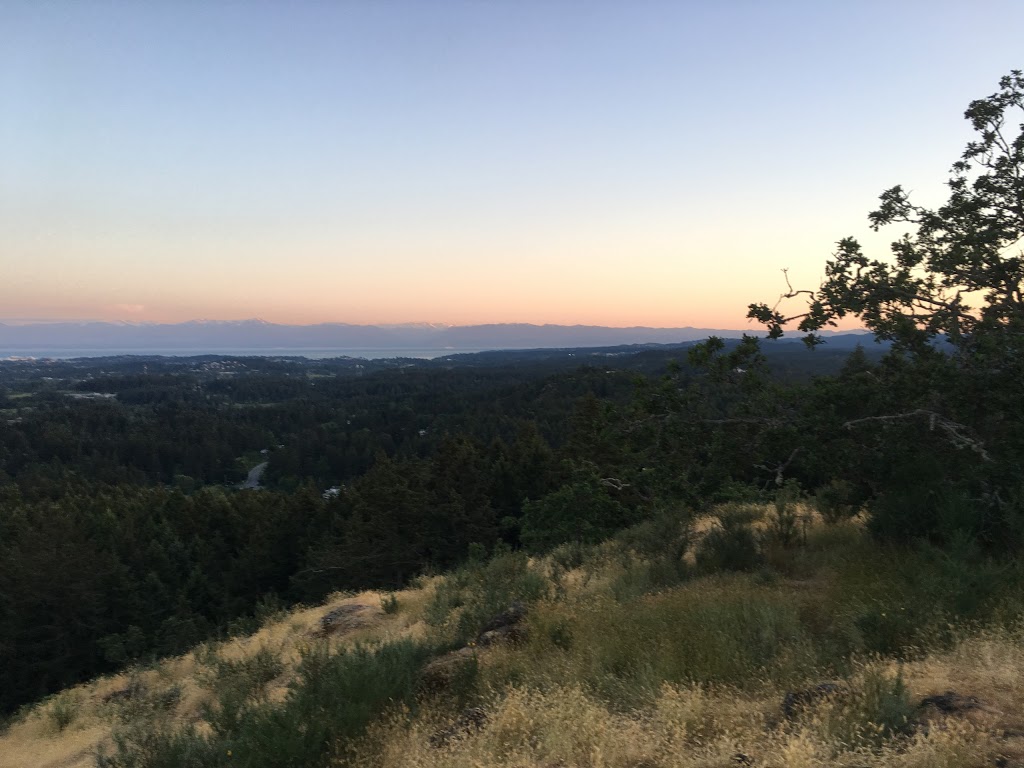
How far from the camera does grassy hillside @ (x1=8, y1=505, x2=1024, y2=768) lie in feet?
11.5

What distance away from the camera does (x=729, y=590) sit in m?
6.43

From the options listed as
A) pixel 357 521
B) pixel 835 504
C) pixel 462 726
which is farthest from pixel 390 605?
pixel 357 521

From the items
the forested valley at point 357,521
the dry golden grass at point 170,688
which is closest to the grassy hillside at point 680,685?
the dry golden grass at point 170,688

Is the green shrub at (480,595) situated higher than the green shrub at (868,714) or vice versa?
the green shrub at (868,714)

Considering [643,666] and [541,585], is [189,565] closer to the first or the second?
[541,585]

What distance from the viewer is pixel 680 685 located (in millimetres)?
4367

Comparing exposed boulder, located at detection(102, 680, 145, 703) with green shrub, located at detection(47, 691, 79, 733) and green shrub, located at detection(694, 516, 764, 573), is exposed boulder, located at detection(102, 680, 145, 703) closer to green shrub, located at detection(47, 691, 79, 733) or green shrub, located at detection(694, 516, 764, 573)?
green shrub, located at detection(47, 691, 79, 733)

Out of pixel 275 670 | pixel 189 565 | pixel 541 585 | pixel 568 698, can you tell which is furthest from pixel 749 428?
pixel 189 565

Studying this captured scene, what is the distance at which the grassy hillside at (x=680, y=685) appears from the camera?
3506mm

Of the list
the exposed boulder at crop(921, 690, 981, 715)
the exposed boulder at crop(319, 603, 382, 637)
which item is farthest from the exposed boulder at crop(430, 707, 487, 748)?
the exposed boulder at crop(319, 603, 382, 637)

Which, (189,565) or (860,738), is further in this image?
(189,565)

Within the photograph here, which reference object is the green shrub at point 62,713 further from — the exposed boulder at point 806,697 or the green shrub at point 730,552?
the exposed boulder at point 806,697

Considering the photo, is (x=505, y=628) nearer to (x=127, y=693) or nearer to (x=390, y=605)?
(x=390, y=605)

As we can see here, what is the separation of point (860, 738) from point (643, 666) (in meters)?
1.75
